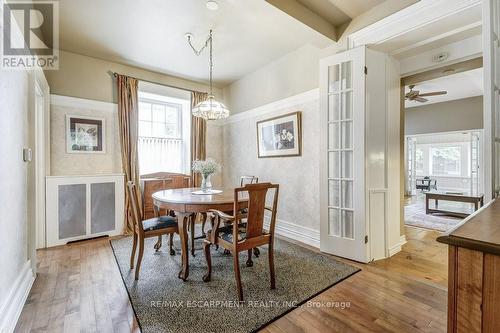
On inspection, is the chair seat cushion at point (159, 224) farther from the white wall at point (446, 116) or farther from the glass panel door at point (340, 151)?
the white wall at point (446, 116)

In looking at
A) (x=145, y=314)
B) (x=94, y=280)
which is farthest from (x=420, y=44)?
(x=94, y=280)

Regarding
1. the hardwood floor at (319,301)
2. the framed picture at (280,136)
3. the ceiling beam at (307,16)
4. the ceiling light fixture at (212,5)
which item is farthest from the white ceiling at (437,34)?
the hardwood floor at (319,301)

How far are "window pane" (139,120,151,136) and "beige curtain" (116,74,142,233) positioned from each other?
411 mm

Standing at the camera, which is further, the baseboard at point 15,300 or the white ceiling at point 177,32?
the white ceiling at point 177,32

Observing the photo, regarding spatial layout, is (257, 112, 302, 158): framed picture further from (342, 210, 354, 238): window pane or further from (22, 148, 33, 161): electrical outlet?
(22, 148, 33, 161): electrical outlet

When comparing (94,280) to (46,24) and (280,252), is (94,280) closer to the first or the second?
(280,252)

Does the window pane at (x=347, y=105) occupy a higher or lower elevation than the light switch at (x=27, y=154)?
higher

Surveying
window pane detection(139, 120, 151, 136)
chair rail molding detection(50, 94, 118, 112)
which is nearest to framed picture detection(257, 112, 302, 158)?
window pane detection(139, 120, 151, 136)

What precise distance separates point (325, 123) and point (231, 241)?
6.12 ft

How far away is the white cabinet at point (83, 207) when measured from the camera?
3.23 meters

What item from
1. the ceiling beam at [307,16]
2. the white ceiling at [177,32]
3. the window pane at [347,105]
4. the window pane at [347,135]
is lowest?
the window pane at [347,135]

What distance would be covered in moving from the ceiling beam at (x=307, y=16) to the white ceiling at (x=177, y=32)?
45 millimetres

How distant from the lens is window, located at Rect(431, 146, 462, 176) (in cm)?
827

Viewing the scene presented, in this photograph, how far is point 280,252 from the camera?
295 cm
